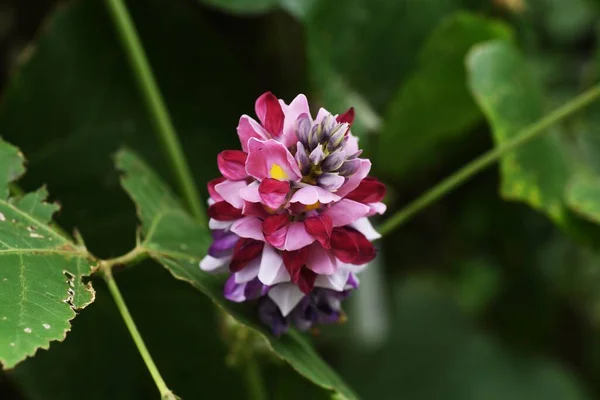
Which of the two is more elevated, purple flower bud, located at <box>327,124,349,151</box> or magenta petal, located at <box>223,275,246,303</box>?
purple flower bud, located at <box>327,124,349,151</box>

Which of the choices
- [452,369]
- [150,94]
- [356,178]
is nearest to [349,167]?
[356,178]

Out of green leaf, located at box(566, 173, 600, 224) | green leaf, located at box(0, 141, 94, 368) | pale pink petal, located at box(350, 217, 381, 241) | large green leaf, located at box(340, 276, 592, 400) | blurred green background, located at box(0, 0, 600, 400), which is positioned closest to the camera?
green leaf, located at box(0, 141, 94, 368)

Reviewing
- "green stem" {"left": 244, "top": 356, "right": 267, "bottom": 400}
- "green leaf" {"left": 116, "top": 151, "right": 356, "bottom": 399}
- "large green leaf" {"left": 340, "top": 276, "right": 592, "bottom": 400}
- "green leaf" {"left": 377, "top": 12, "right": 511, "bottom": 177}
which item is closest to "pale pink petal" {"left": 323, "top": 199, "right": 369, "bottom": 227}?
"green leaf" {"left": 116, "top": 151, "right": 356, "bottom": 399}

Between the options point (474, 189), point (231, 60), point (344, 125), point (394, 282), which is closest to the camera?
point (344, 125)

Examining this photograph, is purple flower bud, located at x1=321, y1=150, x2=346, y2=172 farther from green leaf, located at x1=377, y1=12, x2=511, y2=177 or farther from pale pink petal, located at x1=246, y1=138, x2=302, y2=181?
green leaf, located at x1=377, y1=12, x2=511, y2=177

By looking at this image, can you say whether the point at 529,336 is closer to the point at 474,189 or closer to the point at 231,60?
the point at 474,189

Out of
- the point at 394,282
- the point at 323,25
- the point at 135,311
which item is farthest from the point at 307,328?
the point at 394,282

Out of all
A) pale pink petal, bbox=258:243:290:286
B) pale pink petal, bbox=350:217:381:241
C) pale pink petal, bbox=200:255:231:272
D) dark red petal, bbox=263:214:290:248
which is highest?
pale pink petal, bbox=350:217:381:241
